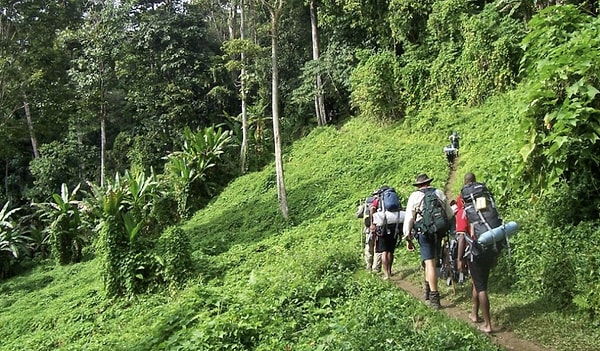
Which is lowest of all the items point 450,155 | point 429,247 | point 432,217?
point 429,247

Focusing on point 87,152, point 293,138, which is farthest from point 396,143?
point 87,152

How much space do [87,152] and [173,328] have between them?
75.0ft

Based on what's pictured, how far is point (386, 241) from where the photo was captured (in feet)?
24.2

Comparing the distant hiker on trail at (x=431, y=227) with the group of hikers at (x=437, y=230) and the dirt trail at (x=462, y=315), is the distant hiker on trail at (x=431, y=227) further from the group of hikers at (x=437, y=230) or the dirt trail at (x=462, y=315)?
the dirt trail at (x=462, y=315)

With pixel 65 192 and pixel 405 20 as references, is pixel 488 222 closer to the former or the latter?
pixel 405 20

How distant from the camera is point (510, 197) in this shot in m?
8.05

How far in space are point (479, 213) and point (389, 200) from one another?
6.63 feet

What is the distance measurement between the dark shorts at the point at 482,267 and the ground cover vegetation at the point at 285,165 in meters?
0.51

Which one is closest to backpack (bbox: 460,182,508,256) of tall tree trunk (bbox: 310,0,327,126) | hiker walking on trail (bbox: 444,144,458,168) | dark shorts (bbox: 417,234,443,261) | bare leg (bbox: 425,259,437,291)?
dark shorts (bbox: 417,234,443,261)

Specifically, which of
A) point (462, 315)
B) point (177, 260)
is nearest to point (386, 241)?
point (462, 315)

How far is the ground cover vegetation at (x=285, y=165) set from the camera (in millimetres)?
5730

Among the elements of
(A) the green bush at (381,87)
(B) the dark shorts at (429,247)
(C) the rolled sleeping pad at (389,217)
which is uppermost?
(A) the green bush at (381,87)

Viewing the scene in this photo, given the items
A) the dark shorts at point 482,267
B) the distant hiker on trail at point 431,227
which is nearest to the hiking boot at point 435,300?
the distant hiker on trail at point 431,227

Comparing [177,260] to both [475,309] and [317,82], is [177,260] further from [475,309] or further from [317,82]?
[317,82]
